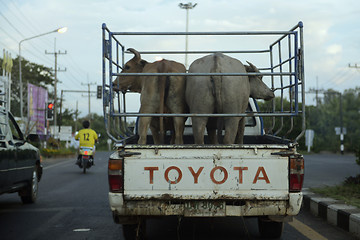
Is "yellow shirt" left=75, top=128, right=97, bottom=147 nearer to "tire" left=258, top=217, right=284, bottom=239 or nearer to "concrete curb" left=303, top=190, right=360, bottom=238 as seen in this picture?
"concrete curb" left=303, top=190, right=360, bottom=238

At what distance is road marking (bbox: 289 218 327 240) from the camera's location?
601 cm

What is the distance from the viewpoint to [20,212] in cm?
827

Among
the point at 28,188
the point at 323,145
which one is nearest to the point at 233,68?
the point at 28,188

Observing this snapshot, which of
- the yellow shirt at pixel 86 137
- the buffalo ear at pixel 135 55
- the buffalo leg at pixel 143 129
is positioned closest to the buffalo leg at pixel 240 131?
the buffalo leg at pixel 143 129

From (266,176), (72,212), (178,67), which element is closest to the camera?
(266,176)

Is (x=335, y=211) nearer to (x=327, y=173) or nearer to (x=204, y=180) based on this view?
(x=204, y=180)

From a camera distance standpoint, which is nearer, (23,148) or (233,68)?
(233,68)

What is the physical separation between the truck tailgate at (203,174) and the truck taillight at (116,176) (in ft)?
0.14

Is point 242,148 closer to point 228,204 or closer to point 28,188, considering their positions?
point 228,204

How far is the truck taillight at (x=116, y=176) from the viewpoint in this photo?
15.9 feet

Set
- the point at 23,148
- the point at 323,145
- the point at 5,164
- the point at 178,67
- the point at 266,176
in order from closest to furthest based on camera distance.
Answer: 1. the point at 266,176
2. the point at 178,67
3. the point at 5,164
4. the point at 23,148
5. the point at 323,145

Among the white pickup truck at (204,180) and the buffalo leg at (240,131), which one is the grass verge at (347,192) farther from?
the white pickup truck at (204,180)

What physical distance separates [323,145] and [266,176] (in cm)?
4961

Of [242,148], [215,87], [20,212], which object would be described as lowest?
[20,212]
